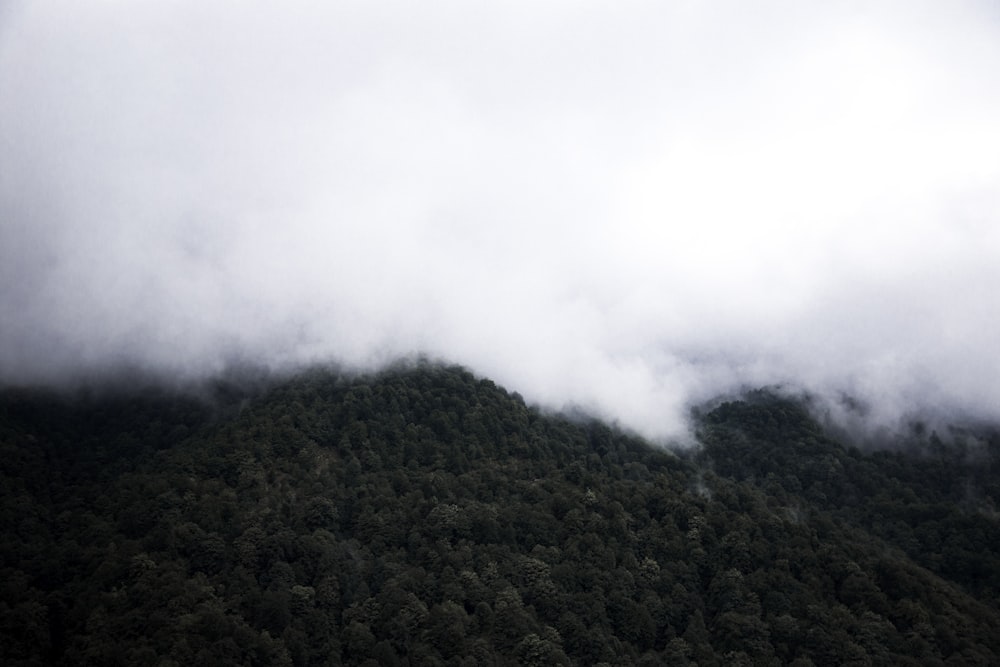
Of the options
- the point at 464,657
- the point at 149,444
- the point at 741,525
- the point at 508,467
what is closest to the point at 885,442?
the point at 741,525

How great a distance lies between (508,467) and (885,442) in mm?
91166

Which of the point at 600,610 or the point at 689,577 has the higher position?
the point at 689,577

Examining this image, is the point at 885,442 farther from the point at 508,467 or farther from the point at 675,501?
the point at 508,467

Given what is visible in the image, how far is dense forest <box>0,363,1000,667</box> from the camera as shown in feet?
305

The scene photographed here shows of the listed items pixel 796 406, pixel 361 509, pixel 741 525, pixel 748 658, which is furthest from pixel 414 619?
pixel 796 406

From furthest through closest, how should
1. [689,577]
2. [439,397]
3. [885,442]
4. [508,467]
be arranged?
[885,442]
[439,397]
[508,467]
[689,577]

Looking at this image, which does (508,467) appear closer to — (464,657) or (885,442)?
(464,657)

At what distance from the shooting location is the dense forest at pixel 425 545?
305 ft

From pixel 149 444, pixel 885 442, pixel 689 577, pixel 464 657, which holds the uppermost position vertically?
pixel 885 442

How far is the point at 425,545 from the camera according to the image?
4284 inches

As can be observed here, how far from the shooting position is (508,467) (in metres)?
128

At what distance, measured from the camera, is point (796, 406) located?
177250 mm

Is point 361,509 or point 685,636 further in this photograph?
point 361,509

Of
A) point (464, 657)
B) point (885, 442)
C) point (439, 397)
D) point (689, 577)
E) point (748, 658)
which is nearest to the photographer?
point (464, 657)
